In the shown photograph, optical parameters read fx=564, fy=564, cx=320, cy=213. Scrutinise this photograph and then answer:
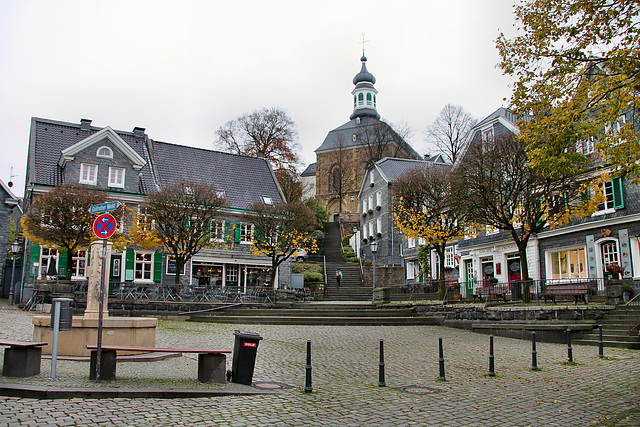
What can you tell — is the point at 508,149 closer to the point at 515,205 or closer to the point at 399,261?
the point at 515,205

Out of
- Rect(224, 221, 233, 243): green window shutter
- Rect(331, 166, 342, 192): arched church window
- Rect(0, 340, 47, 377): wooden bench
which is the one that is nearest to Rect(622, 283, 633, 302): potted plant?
Rect(0, 340, 47, 377): wooden bench

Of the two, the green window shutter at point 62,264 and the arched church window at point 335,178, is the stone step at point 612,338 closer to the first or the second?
the green window shutter at point 62,264

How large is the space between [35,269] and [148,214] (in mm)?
7144

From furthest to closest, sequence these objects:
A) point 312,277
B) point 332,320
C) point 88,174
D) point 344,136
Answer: point 344,136
point 312,277
point 88,174
point 332,320

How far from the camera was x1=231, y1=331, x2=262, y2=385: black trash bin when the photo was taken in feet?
30.8

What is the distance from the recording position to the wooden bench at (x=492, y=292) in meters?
20.9

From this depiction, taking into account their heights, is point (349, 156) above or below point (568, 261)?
above

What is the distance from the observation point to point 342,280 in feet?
131

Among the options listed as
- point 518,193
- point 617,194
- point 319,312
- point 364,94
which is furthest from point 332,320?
point 364,94

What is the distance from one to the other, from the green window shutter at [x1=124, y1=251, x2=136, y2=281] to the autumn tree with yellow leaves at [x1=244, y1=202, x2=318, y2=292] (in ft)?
22.9

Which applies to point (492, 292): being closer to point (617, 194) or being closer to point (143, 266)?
point (617, 194)

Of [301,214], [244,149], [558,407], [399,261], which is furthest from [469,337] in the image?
[244,149]

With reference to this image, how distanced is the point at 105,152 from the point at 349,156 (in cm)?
4611

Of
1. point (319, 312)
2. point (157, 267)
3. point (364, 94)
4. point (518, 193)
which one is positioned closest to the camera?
point (518, 193)
